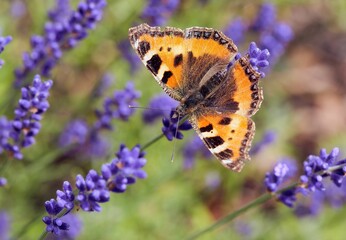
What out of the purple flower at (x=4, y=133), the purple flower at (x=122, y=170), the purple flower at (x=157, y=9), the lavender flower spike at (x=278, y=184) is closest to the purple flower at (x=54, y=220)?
the purple flower at (x=122, y=170)

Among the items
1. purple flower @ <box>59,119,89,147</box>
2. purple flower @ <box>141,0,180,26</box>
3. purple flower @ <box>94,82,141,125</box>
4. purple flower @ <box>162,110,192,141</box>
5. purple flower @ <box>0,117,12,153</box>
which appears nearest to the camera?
purple flower @ <box>162,110,192,141</box>

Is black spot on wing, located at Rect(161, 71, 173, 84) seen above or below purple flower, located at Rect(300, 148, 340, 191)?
above

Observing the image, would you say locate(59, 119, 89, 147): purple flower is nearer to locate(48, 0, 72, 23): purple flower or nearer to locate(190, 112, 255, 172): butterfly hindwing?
locate(48, 0, 72, 23): purple flower

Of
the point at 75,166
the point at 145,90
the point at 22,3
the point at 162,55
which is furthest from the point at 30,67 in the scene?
the point at 22,3

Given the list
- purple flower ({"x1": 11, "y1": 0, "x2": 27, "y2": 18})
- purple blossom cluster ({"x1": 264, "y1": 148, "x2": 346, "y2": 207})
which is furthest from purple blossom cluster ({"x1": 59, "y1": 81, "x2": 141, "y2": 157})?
A: purple flower ({"x1": 11, "y1": 0, "x2": 27, "y2": 18})

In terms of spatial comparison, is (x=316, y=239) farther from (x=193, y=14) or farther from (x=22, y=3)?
(x=22, y=3)

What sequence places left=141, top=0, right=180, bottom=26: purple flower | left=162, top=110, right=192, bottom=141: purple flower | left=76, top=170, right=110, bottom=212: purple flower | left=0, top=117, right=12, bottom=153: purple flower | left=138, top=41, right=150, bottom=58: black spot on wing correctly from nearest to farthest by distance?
left=76, top=170, right=110, bottom=212: purple flower → left=162, top=110, right=192, bottom=141: purple flower → left=138, top=41, right=150, bottom=58: black spot on wing → left=0, top=117, right=12, bottom=153: purple flower → left=141, top=0, right=180, bottom=26: purple flower

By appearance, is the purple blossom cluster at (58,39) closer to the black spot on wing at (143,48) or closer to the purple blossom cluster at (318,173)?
the black spot on wing at (143,48)
